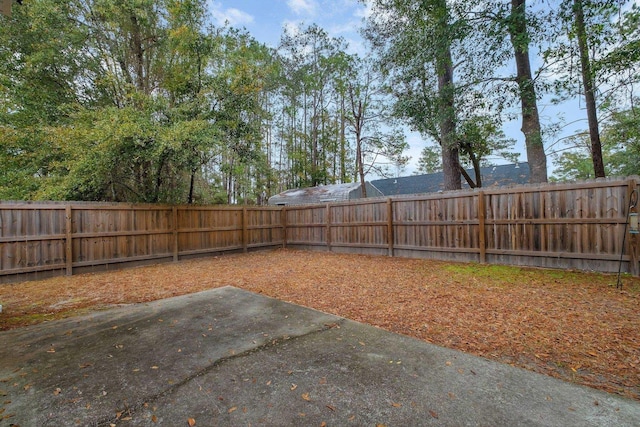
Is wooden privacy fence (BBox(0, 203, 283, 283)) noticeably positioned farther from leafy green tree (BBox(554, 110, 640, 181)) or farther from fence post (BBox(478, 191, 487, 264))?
leafy green tree (BBox(554, 110, 640, 181))

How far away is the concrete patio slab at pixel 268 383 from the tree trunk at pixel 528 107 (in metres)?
6.64

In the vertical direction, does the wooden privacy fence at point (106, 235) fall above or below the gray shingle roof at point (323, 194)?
below

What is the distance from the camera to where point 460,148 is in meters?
8.77

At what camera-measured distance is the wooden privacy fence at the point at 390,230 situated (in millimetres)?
5094

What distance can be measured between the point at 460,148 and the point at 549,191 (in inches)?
142

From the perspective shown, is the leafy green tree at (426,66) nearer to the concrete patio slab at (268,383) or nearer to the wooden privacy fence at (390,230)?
the wooden privacy fence at (390,230)

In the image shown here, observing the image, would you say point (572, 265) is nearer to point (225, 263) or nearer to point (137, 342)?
point (137, 342)

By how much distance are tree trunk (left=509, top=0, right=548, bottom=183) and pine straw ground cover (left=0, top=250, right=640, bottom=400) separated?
3.07 meters

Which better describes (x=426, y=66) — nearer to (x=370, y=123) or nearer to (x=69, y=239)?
(x=370, y=123)

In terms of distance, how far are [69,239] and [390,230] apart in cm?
772

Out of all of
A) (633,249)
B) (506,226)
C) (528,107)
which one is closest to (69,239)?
(506,226)

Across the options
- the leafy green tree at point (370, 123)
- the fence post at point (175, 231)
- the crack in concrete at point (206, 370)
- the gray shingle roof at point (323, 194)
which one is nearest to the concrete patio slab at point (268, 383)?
the crack in concrete at point (206, 370)

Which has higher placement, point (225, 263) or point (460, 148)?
point (460, 148)

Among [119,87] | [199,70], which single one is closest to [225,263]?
[199,70]
